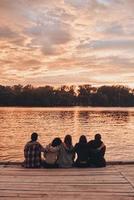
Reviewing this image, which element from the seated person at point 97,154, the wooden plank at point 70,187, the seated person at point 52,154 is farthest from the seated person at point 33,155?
the wooden plank at point 70,187

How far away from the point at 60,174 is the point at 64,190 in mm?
2106

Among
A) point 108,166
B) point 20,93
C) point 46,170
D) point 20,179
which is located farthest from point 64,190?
point 20,93

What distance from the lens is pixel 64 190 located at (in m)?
10.3

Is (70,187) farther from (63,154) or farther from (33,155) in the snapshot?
(63,154)

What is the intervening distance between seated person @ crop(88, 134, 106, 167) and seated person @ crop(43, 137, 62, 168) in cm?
114

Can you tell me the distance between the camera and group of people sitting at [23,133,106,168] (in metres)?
13.7

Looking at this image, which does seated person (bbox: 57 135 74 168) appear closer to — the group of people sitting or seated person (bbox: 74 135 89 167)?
the group of people sitting

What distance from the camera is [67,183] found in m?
11.1

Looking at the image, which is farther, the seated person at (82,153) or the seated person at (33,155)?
the seated person at (82,153)

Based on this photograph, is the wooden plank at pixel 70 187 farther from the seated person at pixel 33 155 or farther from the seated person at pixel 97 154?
the seated person at pixel 97 154

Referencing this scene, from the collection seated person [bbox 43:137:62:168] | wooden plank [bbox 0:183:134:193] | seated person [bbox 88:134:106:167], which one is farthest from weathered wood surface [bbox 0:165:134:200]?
seated person [bbox 43:137:62:168]

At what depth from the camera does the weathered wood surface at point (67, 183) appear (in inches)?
382

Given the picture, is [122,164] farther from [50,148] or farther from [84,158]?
[50,148]

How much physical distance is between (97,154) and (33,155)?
7.06 feet
